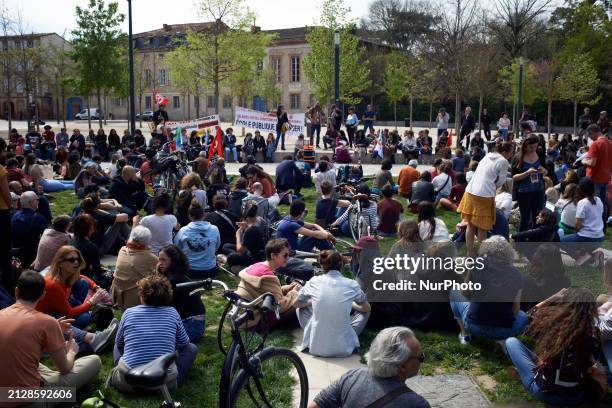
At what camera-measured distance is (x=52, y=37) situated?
77.5 m

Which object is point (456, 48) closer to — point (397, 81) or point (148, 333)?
point (397, 81)

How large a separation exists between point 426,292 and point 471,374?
1.09 metres

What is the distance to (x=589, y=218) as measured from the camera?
32.1ft

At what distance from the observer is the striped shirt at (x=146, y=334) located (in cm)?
522

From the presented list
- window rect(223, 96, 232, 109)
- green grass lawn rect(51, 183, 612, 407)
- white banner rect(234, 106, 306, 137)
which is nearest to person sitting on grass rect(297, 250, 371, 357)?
green grass lawn rect(51, 183, 612, 407)

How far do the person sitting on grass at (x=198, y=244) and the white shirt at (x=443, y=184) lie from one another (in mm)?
6915

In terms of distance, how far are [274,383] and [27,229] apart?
5245 mm

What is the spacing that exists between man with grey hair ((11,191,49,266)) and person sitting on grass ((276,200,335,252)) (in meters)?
3.25

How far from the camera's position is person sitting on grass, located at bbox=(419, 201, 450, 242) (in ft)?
28.8

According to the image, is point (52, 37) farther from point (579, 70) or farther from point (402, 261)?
point (402, 261)

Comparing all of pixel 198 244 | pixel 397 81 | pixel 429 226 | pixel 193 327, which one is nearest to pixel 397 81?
pixel 397 81

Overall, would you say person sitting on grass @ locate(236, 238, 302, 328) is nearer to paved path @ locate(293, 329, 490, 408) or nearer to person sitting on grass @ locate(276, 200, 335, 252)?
paved path @ locate(293, 329, 490, 408)

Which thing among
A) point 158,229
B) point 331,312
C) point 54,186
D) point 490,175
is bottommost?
point 331,312

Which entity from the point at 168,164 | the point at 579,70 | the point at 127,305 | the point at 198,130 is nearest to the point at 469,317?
the point at 127,305
